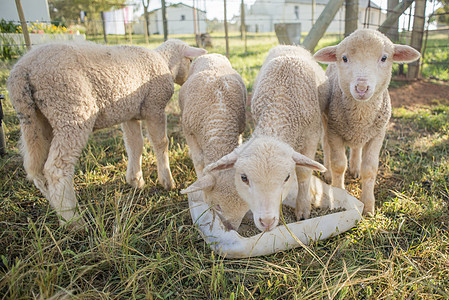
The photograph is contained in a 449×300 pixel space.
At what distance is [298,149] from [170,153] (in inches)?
77.4

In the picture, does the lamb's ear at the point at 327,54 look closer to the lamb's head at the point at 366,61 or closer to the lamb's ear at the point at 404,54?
the lamb's head at the point at 366,61

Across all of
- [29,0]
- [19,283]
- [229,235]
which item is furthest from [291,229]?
[29,0]

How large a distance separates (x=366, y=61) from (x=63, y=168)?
108 inches

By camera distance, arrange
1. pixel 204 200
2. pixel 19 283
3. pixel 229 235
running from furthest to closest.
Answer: pixel 204 200 → pixel 229 235 → pixel 19 283

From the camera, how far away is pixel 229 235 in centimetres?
249

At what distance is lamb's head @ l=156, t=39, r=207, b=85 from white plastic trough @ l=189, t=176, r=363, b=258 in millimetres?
1929

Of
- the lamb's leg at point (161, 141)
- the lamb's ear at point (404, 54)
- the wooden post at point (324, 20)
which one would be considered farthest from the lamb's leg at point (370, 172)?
the wooden post at point (324, 20)

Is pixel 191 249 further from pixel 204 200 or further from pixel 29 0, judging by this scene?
pixel 29 0

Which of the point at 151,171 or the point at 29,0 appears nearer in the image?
the point at 151,171

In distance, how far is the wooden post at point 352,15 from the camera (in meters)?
6.97

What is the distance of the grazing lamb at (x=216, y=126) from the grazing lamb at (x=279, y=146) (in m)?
0.21

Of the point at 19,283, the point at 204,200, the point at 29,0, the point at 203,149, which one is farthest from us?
the point at 29,0

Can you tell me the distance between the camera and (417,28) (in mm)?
7430

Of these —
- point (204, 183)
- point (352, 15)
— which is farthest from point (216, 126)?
point (352, 15)
